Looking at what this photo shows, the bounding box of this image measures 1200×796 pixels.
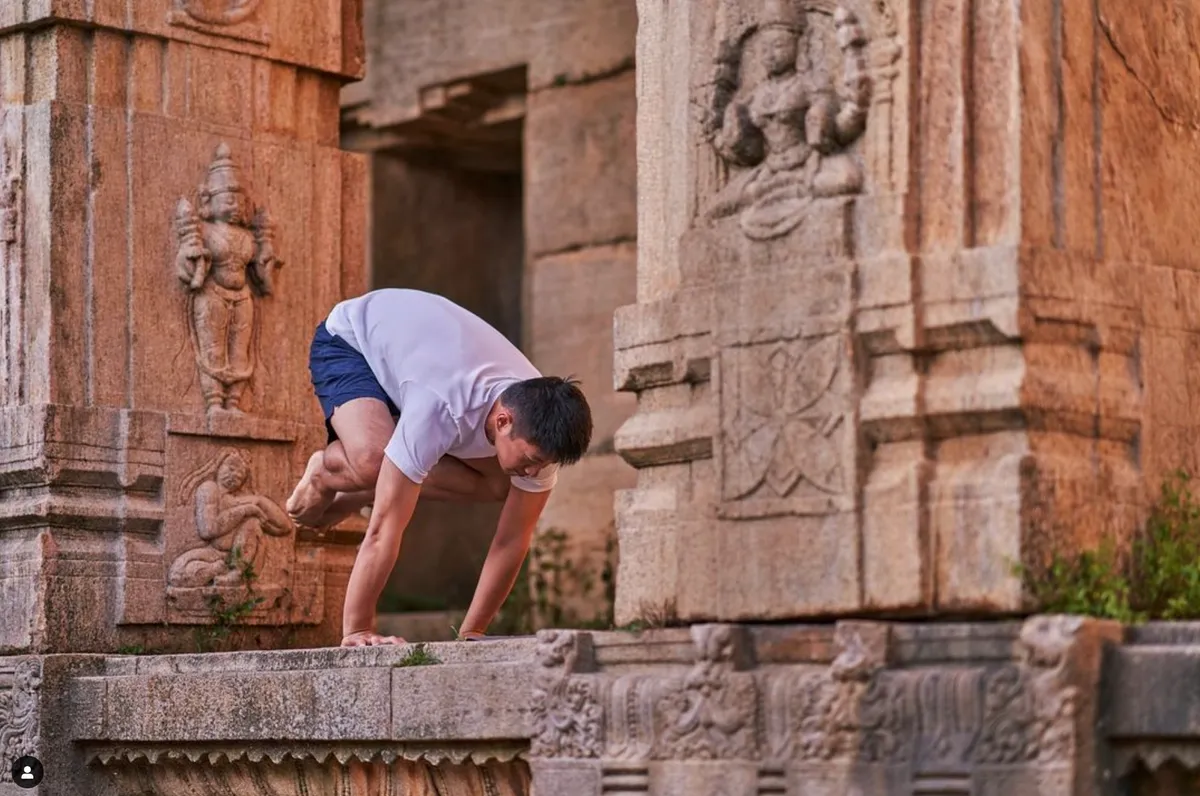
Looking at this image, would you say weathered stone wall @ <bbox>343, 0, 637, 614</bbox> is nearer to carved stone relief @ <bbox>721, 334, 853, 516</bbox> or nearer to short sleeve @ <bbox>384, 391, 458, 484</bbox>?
short sleeve @ <bbox>384, 391, 458, 484</bbox>

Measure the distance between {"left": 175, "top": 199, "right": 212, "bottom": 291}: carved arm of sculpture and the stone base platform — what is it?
1852 millimetres

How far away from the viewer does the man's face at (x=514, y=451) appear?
24.1 feet

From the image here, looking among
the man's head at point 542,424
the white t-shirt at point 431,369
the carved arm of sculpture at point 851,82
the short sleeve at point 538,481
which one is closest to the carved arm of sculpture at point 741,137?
the carved arm of sculpture at point 851,82

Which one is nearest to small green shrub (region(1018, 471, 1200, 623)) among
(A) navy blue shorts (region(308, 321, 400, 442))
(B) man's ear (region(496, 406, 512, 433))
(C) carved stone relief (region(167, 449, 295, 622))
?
(B) man's ear (region(496, 406, 512, 433))

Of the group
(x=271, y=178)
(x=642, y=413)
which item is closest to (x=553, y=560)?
(x=271, y=178)

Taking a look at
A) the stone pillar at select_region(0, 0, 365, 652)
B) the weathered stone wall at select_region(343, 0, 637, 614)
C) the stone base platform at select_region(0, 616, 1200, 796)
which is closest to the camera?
the stone base platform at select_region(0, 616, 1200, 796)

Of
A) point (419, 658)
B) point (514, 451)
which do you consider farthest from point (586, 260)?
point (419, 658)

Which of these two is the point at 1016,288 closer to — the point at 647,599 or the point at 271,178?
the point at 647,599

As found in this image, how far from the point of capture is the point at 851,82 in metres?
6.07

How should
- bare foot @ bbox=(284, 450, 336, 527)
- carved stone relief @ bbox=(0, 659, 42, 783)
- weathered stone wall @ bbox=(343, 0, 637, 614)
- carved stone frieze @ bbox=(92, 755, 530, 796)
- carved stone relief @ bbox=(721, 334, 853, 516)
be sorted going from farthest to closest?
weathered stone wall @ bbox=(343, 0, 637, 614), carved stone relief @ bbox=(0, 659, 42, 783), bare foot @ bbox=(284, 450, 336, 527), carved stone frieze @ bbox=(92, 755, 530, 796), carved stone relief @ bbox=(721, 334, 853, 516)

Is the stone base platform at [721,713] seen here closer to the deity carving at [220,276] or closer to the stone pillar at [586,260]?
the deity carving at [220,276]

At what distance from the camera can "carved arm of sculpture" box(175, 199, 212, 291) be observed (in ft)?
30.6

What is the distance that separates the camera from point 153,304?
9.31 meters

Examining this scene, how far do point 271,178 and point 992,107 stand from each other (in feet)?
14.5
